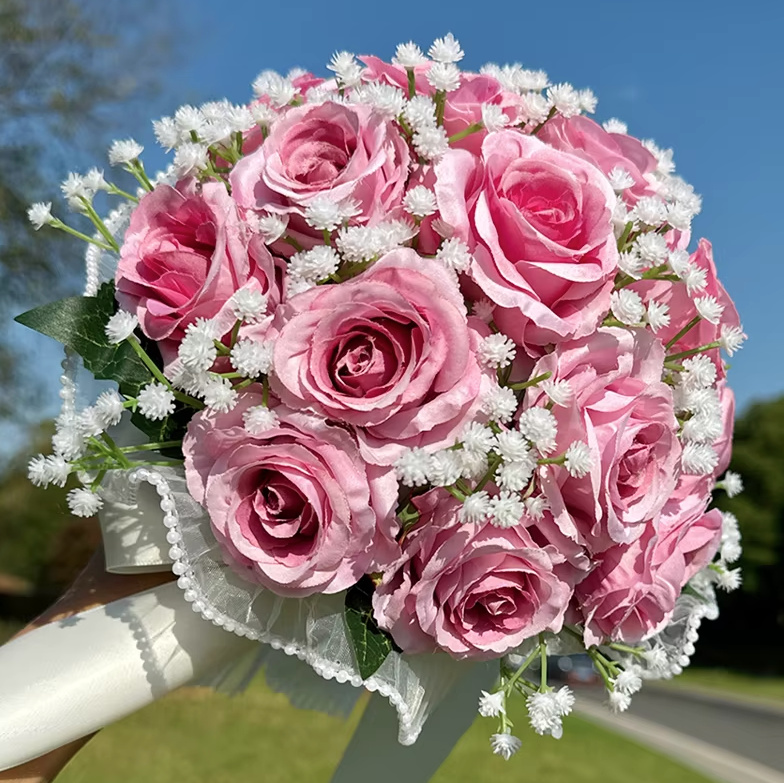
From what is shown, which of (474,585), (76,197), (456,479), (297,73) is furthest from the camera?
(297,73)

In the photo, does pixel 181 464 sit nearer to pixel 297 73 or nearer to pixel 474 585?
pixel 474 585

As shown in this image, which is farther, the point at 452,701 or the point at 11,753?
the point at 452,701

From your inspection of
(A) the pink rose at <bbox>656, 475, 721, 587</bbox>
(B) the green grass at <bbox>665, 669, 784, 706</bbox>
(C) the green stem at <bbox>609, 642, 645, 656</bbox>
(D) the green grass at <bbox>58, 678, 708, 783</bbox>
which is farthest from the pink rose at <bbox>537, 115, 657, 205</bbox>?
(B) the green grass at <bbox>665, 669, 784, 706</bbox>

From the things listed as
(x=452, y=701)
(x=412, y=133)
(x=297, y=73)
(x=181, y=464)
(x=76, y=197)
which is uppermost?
(x=297, y=73)

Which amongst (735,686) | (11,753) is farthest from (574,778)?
(735,686)

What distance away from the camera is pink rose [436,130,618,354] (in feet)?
3.32

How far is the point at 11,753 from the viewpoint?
3.73ft

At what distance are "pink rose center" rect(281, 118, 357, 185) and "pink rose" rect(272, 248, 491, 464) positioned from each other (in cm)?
18

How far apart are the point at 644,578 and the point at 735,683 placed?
63.4ft

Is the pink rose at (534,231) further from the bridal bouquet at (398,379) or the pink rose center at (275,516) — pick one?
the pink rose center at (275,516)

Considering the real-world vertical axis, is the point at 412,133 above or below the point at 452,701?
above

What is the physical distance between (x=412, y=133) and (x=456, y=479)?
0.45 meters

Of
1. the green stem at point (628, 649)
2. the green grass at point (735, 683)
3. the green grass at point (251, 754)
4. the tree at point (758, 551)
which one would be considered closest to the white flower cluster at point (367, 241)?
the green stem at point (628, 649)

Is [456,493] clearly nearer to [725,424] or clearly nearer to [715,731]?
[725,424]
